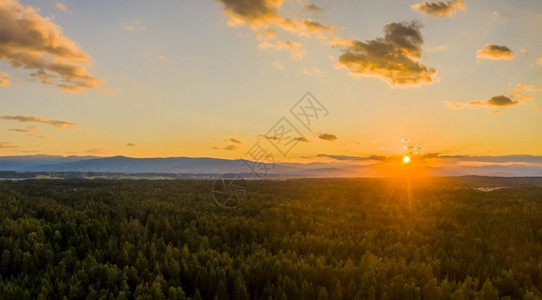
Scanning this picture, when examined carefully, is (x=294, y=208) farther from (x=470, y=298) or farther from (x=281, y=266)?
(x=470, y=298)

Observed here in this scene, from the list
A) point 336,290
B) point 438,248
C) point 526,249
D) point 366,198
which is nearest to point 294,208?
point 366,198

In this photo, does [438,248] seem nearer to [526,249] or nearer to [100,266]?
[526,249]

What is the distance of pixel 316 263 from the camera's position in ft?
97.3

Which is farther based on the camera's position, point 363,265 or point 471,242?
point 471,242

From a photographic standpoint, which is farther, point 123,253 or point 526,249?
point 526,249

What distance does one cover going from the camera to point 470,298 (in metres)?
23.7

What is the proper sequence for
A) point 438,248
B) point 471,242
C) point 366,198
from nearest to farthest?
point 438,248
point 471,242
point 366,198

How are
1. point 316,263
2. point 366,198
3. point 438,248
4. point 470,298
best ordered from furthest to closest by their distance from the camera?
point 366,198 < point 438,248 < point 316,263 < point 470,298

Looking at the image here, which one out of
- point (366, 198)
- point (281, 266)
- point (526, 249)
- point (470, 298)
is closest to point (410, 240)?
point (526, 249)

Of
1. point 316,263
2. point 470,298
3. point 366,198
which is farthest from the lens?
point 366,198

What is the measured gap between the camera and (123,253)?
107ft

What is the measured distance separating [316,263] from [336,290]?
19.7 feet

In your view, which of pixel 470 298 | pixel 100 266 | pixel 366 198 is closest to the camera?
pixel 470 298

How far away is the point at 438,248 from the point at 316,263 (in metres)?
16.9
